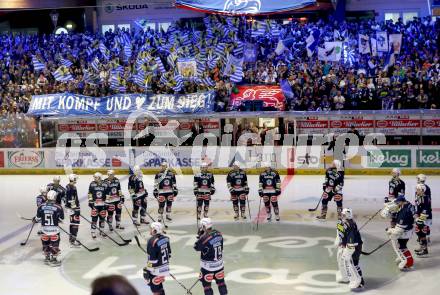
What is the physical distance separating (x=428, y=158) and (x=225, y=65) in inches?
379

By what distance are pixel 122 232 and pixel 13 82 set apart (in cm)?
1724

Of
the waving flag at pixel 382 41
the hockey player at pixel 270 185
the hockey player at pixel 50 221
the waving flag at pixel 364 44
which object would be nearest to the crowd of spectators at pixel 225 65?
the waving flag at pixel 364 44

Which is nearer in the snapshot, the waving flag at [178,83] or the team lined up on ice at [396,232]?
the team lined up on ice at [396,232]

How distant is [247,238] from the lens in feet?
54.6

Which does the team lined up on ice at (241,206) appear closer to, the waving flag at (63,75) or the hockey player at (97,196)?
the hockey player at (97,196)

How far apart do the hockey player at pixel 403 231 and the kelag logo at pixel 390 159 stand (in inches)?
439

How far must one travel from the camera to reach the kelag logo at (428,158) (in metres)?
24.6

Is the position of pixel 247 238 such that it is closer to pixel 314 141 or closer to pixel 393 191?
pixel 393 191

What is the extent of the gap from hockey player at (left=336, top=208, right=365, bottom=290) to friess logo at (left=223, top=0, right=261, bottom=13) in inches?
754

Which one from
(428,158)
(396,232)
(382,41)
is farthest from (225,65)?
(396,232)

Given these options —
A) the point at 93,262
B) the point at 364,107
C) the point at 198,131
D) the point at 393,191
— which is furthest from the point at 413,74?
the point at 93,262

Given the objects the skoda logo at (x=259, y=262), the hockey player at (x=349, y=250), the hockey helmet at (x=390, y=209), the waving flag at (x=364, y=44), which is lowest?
the skoda logo at (x=259, y=262)

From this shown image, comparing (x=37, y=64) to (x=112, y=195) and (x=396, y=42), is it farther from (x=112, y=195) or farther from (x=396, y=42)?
(x=112, y=195)

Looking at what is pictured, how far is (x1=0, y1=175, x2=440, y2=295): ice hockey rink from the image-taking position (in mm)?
13094
